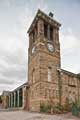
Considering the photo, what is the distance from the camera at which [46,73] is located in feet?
82.3

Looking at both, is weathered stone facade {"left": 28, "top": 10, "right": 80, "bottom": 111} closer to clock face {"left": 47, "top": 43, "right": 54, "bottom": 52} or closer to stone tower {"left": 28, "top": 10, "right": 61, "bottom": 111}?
stone tower {"left": 28, "top": 10, "right": 61, "bottom": 111}

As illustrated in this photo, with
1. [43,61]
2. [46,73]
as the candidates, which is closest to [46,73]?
[46,73]

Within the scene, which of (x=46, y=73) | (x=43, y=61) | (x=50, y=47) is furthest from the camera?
(x=50, y=47)

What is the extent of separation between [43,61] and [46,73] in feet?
6.22

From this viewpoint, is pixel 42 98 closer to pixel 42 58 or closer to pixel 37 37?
pixel 42 58

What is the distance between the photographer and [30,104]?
26547mm

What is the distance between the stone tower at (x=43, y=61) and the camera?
24.2 metres

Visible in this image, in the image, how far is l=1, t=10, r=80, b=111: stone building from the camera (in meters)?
24.4

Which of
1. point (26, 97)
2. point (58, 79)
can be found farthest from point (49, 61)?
point (26, 97)

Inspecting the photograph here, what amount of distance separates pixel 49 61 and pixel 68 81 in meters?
4.74

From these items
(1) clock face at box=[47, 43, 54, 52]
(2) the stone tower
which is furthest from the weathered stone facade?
(1) clock face at box=[47, 43, 54, 52]

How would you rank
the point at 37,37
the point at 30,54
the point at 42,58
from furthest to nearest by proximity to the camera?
the point at 30,54, the point at 37,37, the point at 42,58

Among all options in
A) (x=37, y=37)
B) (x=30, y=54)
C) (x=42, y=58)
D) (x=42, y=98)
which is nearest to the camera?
(x=42, y=98)

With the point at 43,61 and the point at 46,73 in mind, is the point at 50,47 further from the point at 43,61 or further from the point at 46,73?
the point at 46,73
